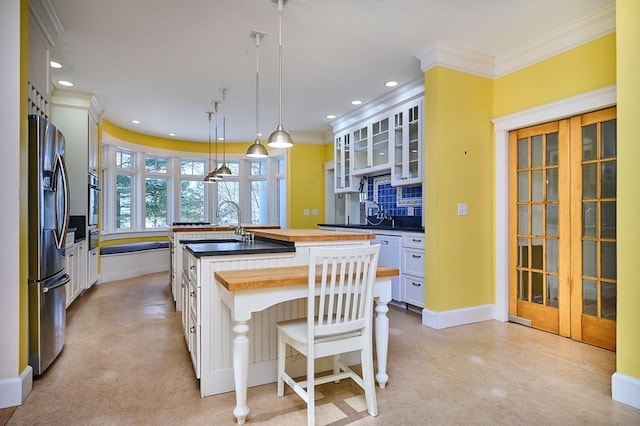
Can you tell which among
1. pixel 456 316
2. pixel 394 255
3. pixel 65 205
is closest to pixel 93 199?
pixel 65 205

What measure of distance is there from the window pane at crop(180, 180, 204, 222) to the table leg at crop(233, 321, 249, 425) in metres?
6.39

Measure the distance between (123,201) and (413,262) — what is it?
562 centimetres

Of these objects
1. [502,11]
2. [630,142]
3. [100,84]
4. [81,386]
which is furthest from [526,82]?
[100,84]

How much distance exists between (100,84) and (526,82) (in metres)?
4.76

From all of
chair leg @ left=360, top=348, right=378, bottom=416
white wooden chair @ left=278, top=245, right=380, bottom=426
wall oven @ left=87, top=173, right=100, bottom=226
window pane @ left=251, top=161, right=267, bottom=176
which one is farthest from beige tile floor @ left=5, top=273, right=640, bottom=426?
window pane @ left=251, top=161, right=267, bottom=176

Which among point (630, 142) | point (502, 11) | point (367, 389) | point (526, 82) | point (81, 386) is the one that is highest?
point (502, 11)

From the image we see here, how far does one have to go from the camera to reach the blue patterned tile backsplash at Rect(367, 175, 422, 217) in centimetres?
483

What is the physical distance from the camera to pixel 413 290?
396 centimetres

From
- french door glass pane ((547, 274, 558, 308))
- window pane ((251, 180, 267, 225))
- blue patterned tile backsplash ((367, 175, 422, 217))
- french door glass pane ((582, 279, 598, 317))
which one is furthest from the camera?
window pane ((251, 180, 267, 225))

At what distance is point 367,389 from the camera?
6.41ft

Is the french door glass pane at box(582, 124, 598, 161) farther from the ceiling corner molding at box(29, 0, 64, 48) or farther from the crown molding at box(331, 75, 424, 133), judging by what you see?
the ceiling corner molding at box(29, 0, 64, 48)

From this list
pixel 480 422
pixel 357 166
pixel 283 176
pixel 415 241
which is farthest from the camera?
pixel 283 176

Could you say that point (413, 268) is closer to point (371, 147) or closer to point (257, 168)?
point (371, 147)

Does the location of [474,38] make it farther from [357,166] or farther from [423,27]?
[357,166]
